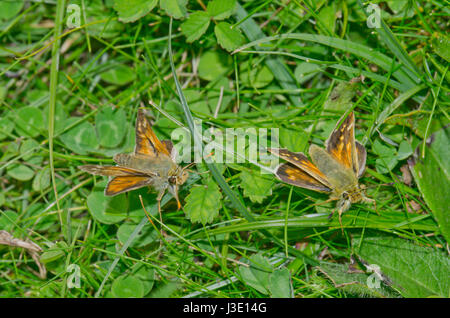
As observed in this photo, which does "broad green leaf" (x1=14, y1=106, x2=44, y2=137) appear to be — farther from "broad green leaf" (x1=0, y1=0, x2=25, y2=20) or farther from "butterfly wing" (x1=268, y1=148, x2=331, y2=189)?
"butterfly wing" (x1=268, y1=148, x2=331, y2=189)

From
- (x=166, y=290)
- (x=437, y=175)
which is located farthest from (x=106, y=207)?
(x=437, y=175)

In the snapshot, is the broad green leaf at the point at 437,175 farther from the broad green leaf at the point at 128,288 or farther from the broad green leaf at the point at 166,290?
the broad green leaf at the point at 128,288

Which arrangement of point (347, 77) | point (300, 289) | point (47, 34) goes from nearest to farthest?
1. point (300, 289)
2. point (347, 77)
3. point (47, 34)

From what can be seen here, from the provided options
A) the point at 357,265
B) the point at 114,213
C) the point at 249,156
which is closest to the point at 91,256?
the point at 114,213

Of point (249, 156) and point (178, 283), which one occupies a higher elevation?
point (249, 156)

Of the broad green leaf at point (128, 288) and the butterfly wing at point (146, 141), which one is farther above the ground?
the butterfly wing at point (146, 141)

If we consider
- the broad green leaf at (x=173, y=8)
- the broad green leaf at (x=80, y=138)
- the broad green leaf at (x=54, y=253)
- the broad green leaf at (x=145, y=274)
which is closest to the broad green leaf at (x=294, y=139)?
the broad green leaf at (x=173, y=8)

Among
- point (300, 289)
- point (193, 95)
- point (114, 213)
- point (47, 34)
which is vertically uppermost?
point (47, 34)

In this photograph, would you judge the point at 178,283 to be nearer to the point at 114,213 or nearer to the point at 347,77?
the point at 114,213
